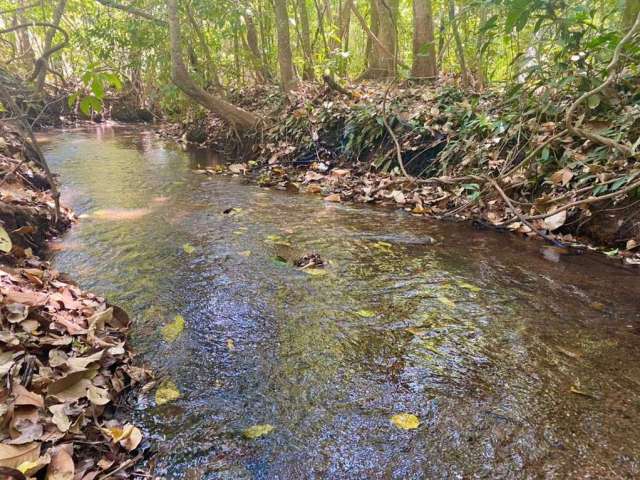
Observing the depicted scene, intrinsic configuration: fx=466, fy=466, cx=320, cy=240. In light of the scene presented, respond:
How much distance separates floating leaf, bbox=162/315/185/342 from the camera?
7.32 feet

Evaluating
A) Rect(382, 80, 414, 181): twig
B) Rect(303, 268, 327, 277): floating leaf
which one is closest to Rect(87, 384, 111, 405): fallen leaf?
Rect(303, 268, 327, 277): floating leaf

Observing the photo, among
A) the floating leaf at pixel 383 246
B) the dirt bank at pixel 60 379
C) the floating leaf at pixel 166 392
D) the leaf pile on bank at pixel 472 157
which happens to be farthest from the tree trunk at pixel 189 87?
the floating leaf at pixel 166 392

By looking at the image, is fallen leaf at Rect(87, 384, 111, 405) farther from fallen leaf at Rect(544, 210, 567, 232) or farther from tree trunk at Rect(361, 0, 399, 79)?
tree trunk at Rect(361, 0, 399, 79)

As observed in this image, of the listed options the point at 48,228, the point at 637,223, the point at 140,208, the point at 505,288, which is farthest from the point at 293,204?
the point at 637,223

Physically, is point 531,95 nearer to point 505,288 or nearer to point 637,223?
point 637,223

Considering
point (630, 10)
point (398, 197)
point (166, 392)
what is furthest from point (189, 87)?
point (166, 392)

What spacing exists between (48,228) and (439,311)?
3090 mm

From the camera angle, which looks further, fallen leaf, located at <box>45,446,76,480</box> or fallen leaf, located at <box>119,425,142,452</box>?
fallen leaf, located at <box>119,425,142,452</box>

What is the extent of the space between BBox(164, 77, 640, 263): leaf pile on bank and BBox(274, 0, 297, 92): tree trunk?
23.6 inches

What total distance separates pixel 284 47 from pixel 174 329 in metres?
6.98

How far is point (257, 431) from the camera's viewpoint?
64.3 inches

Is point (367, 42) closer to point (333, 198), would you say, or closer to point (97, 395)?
point (333, 198)

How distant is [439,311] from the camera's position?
2.48 metres

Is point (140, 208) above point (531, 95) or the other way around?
the other way around
